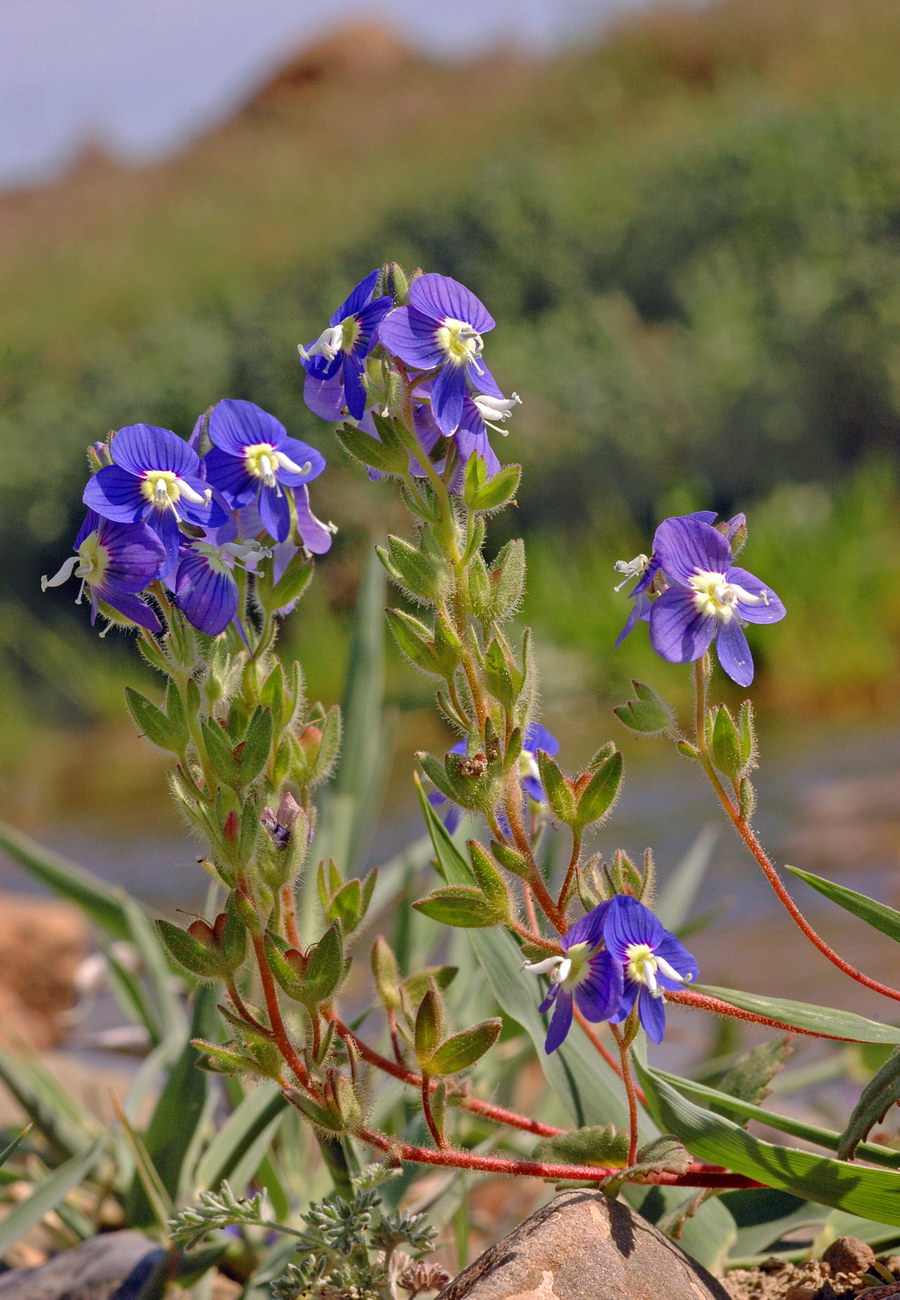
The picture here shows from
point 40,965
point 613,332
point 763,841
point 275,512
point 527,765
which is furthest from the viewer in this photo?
point 613,332

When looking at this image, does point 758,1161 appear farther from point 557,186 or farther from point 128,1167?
point 557,186

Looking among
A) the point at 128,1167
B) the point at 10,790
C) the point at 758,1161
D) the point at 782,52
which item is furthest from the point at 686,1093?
the point at 782,52

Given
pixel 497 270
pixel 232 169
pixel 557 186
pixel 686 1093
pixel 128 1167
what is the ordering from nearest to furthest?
pixel 686 1093 → pixel 128 1167 → pixel 497 270 → pixel 557 186 → pixel 232 169

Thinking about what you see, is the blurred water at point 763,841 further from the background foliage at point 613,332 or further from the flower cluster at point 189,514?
the flower cluster at point 189,514

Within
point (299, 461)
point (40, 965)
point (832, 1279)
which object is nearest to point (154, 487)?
point (299, 461)

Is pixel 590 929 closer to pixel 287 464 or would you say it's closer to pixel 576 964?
pixel 576 964

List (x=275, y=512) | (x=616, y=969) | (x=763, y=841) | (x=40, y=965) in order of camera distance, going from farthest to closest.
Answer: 1. (x=763, y=841)
2. (x=40, y=965)
3. (x=275, y=512)
4. (x=616, y=969)

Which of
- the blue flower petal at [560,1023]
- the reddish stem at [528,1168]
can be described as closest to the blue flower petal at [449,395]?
the blue flower petal at [560,1023]
